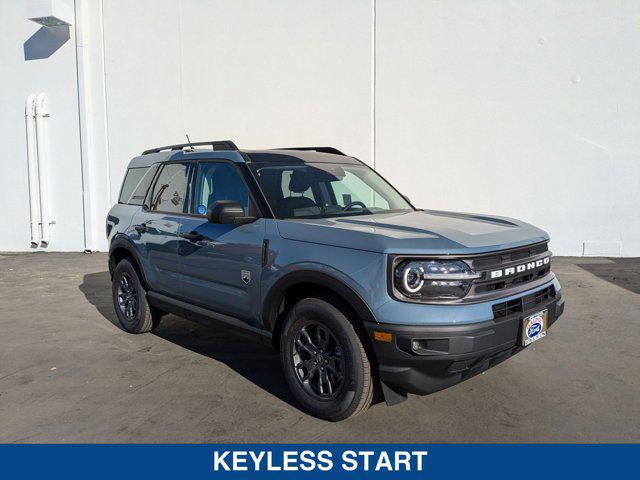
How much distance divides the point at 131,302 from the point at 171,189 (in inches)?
55.1

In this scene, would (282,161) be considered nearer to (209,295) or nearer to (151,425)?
(209,295)

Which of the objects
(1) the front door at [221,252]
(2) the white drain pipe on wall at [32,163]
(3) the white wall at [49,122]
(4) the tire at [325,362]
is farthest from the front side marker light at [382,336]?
(2) the white drain pipe on wall at [32,163]

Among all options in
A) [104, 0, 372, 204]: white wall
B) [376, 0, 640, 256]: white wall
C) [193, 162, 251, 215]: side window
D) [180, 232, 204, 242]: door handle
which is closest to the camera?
[193, 162, 251, 215]: side window

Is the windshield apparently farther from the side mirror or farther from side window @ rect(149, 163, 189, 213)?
side window @ rect(149, 163, 189, 213)

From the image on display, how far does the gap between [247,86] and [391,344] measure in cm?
A: 917

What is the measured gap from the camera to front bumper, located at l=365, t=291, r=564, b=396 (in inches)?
111

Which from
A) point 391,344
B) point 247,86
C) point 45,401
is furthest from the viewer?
point 247,86

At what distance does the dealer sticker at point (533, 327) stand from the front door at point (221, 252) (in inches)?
70.7

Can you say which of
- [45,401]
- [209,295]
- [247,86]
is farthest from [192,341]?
[247,86]

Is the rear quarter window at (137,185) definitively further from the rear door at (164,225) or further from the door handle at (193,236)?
the door handle at (193,236)

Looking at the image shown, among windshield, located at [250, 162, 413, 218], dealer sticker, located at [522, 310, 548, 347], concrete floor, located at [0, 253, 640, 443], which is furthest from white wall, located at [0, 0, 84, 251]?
dealer sticker, located at [522, 310, 548, 347]

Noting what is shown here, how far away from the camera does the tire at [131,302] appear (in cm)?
521

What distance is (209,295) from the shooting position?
4188 mm

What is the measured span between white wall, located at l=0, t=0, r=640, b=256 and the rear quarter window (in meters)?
5.40
